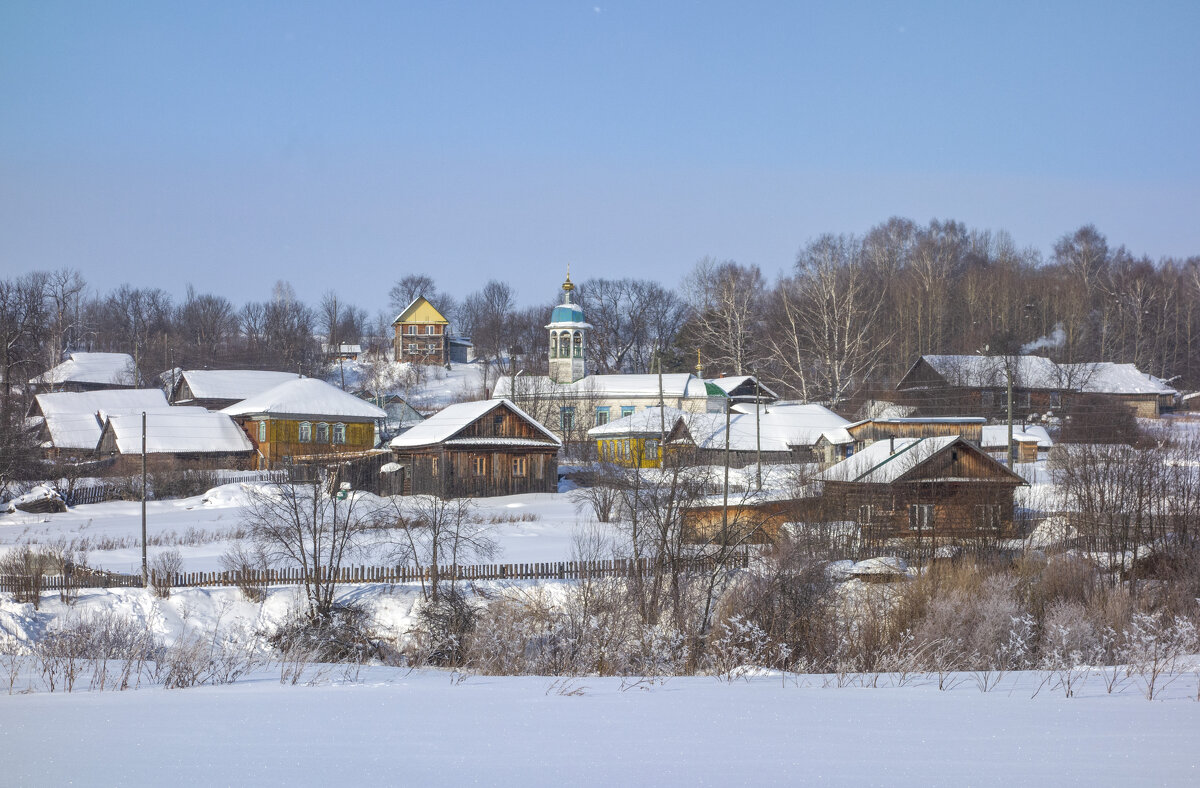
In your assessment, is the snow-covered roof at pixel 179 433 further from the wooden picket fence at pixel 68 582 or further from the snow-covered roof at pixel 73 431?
the wooden picket fence at pixel 68 582

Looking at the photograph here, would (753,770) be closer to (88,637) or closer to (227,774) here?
(227,774)

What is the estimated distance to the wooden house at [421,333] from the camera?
9294cm

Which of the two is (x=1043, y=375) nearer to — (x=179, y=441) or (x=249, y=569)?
(x=179, y=441)

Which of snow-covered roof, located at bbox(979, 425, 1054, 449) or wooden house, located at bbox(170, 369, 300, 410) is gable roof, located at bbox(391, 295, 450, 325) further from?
snow-covered roof, located at bbox(979, 425, 1054, 449)

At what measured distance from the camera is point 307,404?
160 ft

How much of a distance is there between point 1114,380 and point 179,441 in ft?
179

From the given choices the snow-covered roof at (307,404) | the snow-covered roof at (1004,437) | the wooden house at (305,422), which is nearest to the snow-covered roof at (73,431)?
the snow-covered roof at (307,404)

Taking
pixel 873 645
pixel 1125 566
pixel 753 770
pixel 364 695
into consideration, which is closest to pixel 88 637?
pixel 364 695

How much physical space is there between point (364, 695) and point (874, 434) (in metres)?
43.1

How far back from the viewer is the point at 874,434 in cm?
4756

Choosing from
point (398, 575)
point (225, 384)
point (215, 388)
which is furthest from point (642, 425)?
point (215, 388)

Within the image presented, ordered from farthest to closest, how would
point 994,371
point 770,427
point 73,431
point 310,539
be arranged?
point 994,371, point 73,431, point 770,427, point 310,539

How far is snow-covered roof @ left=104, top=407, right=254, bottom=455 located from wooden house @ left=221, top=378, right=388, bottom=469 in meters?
0.85

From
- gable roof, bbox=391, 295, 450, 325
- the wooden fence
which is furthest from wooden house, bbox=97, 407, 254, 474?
gable roof, bbox=391, 295, 450, 325
